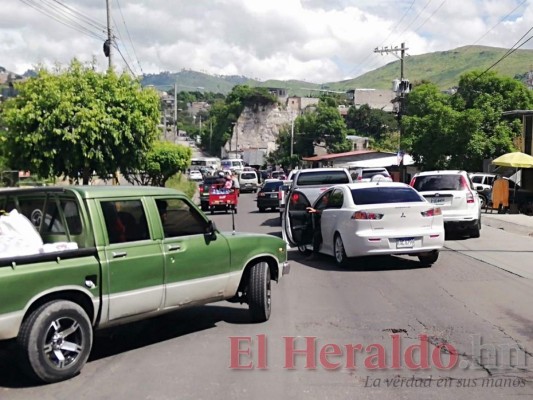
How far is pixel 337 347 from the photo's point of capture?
7484 millimetres

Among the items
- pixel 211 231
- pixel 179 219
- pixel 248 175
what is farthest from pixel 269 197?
pixel 248 175

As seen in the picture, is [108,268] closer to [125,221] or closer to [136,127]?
[125,221]

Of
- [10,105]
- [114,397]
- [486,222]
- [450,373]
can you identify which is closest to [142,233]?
[114,397]

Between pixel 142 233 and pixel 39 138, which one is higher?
pixel 39 138

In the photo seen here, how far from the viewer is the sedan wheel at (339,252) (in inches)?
521

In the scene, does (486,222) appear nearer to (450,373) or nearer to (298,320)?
(298,320)

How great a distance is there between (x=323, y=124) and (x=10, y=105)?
77009 millimetres

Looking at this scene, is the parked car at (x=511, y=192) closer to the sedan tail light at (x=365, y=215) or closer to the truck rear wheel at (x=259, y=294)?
the sedan tail light at (x=365, y=215)

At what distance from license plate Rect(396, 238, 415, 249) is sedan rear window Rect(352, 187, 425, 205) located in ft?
2.64

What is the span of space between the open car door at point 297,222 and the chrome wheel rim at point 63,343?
825cm

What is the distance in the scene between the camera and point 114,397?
5953 millimetres

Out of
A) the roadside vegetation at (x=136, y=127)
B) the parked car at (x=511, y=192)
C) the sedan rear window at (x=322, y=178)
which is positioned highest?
the roadside vegetation at (x=136, y=127)

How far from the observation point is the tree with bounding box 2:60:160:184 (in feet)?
64.8

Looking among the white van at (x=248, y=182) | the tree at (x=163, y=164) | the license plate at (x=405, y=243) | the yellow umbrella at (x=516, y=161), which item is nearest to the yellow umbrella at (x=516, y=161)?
the yellow umbrella at (x=516, y=161)
